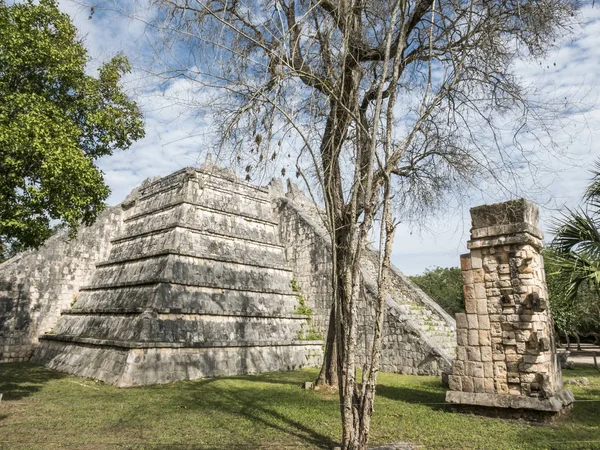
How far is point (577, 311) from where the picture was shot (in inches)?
787

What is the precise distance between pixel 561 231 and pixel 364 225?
18.6 feet

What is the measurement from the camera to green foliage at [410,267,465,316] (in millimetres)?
28969

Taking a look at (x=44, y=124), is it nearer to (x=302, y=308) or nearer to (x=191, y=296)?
(x=191, y=296)

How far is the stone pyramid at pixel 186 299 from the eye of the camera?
9531 millimetres

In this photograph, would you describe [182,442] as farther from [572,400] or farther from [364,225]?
[572,400]

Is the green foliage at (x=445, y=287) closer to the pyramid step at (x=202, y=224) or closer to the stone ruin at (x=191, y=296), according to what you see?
the stone ruin at (x=191, y=296)

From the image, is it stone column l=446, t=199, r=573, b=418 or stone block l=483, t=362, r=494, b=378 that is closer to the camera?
stone column l=446, t=199, r=573, b=418

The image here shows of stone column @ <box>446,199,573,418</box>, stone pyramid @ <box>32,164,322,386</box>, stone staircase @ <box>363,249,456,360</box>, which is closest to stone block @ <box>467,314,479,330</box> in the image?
stone column @ <box>446,199,573,418</box>

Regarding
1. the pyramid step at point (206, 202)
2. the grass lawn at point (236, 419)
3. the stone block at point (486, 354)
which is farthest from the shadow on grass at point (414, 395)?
the pyramid step at point (206, 202)

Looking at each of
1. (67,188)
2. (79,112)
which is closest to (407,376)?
(67,188)

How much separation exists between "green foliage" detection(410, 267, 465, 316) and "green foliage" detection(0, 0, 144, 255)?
85.1 ft

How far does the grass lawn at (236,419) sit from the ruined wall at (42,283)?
3.65 metres

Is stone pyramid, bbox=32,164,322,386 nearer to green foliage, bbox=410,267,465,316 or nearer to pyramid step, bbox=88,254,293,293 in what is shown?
pyramid step, bbox=88,254,293,293

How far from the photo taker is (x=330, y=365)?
8711 mm
